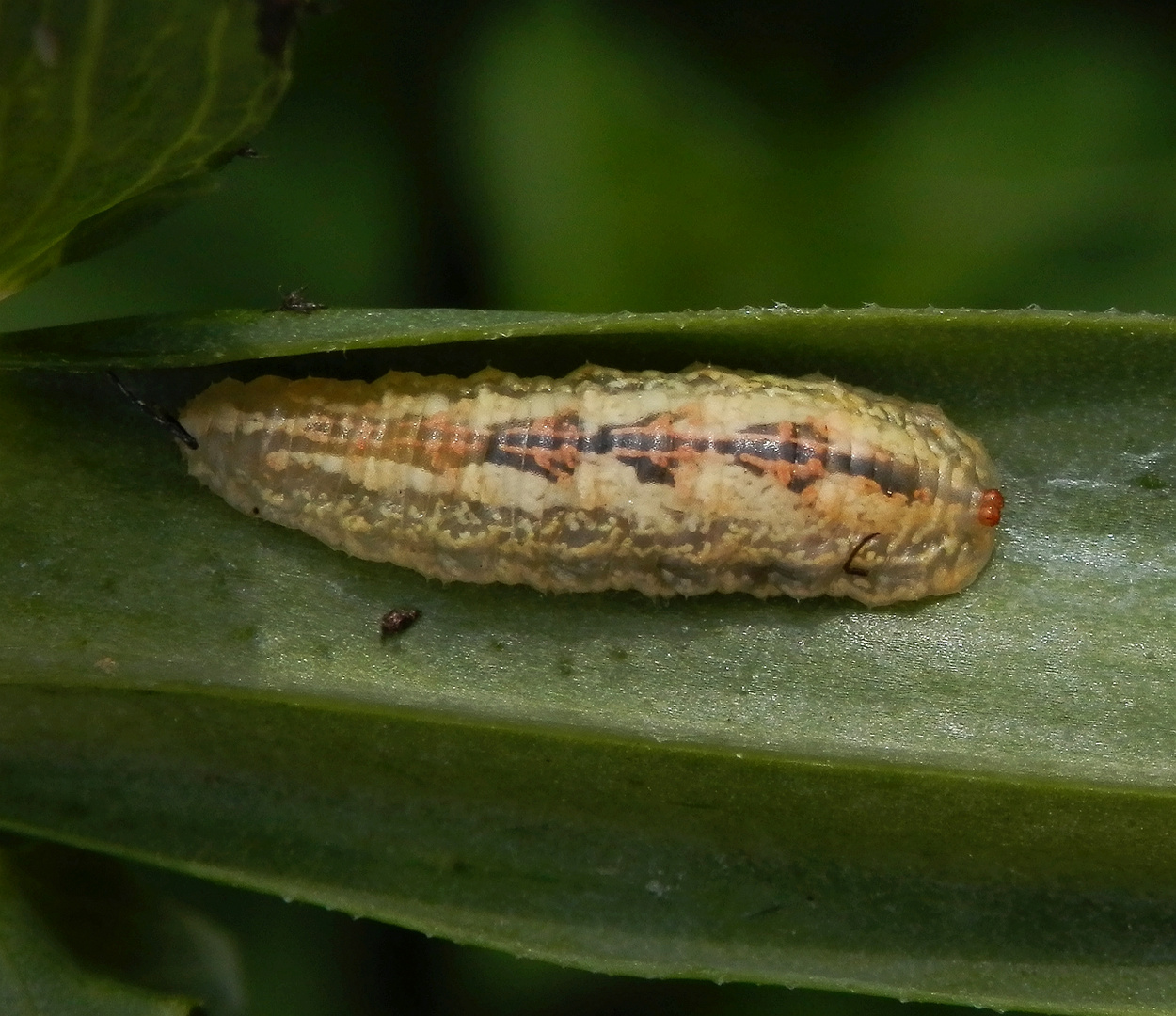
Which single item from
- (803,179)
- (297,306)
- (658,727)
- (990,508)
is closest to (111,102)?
(297,306)

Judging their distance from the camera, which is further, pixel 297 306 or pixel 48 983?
pixel 297 306

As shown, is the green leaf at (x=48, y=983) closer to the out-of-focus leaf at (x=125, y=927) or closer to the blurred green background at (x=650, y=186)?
the out-of-focus leaf at (x=125, y=927)

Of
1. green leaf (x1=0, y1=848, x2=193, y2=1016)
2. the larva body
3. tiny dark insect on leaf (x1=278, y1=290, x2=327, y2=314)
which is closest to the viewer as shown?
green leaf (x1=0, y1=848, x2=193, y2=1016)

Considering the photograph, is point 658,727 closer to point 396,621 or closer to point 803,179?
point 396,621

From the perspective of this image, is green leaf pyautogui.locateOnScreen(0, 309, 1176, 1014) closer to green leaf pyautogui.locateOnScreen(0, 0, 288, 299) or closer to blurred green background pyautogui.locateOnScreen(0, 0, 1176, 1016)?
green leaf pyautogui.locateOnScreen(0, 0, 288, 299)

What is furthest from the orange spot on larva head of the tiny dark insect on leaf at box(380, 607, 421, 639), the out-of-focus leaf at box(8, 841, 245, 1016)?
the out-of-focus leaf at box(8, 841, 245, 1016)

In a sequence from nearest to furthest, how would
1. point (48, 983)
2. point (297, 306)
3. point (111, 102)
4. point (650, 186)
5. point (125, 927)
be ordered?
point (111, 102) → point (48, 983) → point (297, 306) → point (125, 927) → point (650, 186)

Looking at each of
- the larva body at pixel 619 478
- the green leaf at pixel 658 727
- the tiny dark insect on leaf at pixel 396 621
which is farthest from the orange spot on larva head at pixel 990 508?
the tiny dark insect on leaf at pixel 396 621
